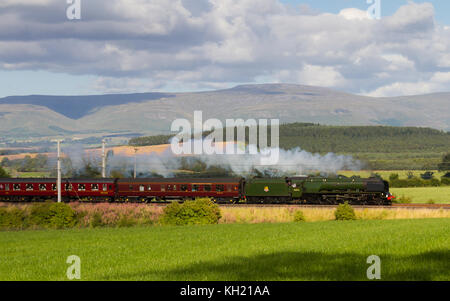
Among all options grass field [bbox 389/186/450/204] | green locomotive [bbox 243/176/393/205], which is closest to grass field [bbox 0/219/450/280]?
green locomotive [bbox 243/176/393/205]

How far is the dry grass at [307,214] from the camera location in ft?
185

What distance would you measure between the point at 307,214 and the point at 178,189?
1905cm

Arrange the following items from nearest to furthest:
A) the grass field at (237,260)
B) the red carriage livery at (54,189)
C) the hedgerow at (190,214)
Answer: the grass field at (237,260) → the hedgerow at (190,214) → the red carriage livery at (54,189)

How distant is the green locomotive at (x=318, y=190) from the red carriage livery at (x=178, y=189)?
1.98m

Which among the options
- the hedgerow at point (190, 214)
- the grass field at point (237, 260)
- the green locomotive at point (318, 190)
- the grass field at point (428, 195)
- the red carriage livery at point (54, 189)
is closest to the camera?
the grass field at point (237, 260)

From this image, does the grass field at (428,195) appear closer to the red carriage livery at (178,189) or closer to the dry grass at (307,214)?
the dry grass at (307,214)

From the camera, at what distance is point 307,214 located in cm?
5947

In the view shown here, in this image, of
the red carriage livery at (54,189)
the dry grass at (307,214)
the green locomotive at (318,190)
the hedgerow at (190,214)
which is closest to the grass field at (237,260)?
the hedgerow at (190,214)

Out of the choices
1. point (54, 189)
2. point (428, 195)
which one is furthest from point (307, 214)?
point (428, 195)

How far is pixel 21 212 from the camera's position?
199 ft

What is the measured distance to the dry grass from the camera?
5653 cm

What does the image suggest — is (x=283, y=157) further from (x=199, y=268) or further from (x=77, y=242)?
(x=199, y=268)
